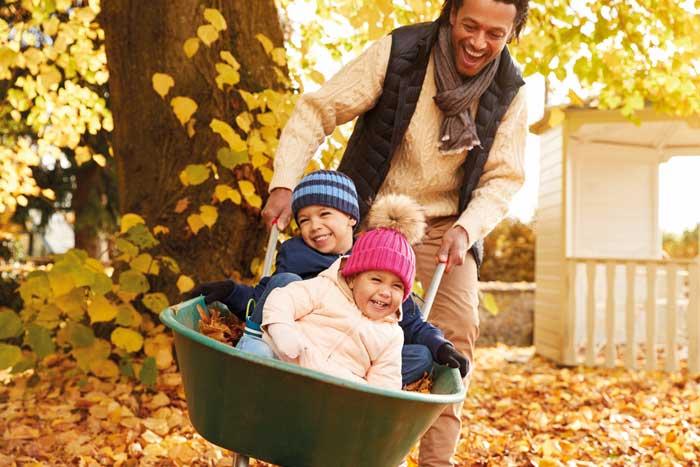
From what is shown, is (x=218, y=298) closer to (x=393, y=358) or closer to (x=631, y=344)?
(x=393, y=358)

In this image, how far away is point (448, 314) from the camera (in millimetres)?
2963

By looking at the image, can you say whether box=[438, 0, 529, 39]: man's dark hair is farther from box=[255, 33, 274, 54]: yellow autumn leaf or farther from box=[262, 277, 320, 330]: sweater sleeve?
box=[255, 33, 274, 54]: yellow autumn leaf

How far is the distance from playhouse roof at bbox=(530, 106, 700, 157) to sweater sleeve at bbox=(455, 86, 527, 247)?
247 inches

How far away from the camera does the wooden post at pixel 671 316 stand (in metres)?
8.41

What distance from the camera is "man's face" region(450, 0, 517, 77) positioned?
2.61 m

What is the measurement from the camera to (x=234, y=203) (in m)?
4.64

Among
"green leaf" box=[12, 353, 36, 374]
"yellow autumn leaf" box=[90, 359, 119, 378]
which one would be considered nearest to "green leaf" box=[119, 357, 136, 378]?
"yellow autumn leaf" box=[90, 359, 119, 378]

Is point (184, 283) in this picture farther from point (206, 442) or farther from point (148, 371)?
point (206, 442)

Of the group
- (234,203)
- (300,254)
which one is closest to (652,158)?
(234,203)

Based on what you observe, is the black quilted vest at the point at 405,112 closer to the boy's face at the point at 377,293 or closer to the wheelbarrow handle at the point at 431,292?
the wheelbarrow handle at the point at 431,292

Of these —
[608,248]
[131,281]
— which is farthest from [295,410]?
[608,248]

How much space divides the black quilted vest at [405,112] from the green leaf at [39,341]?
189 centimetres

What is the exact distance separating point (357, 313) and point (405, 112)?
941 mm

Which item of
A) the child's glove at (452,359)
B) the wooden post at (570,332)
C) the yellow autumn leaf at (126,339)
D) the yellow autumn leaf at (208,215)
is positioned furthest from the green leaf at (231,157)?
the wooden post at (570,332)
